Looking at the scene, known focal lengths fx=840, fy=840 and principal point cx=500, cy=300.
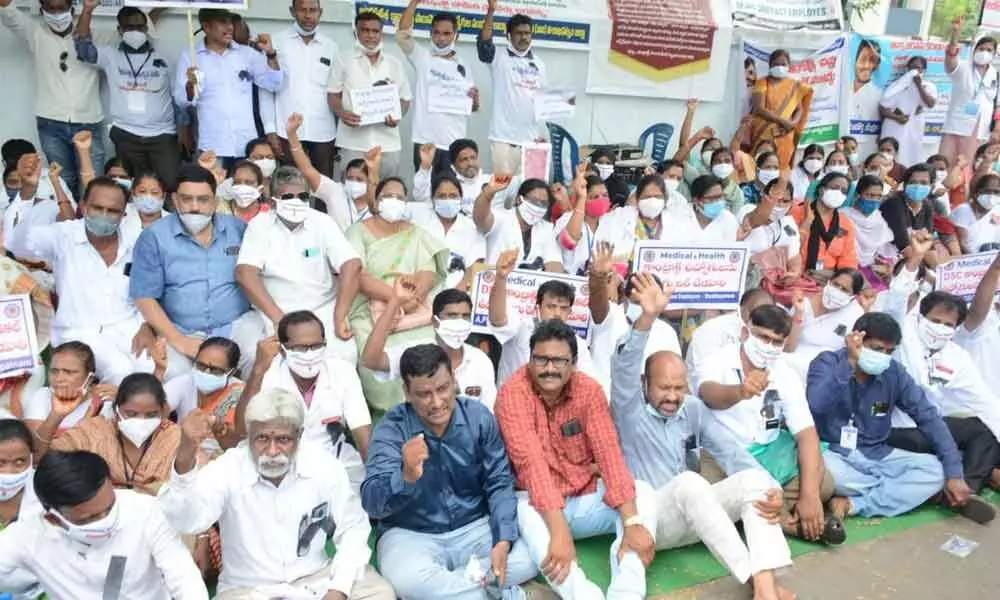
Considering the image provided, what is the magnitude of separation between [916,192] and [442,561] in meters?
6.11

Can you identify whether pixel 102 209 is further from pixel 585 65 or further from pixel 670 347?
pixel 585 65

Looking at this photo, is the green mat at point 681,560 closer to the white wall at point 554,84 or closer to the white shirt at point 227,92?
the white shirt at point 227,92

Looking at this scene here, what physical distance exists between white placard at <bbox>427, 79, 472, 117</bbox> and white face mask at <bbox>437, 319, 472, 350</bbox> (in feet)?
11.2

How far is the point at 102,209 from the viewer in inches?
182

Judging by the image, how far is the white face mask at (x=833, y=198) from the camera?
22.4ft


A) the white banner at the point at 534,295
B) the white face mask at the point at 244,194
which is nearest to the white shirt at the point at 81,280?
the white face mask at the point at 244,194

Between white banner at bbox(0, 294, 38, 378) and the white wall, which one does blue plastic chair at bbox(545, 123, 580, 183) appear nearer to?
the white wall

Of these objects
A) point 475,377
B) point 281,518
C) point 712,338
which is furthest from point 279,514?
point 712,338

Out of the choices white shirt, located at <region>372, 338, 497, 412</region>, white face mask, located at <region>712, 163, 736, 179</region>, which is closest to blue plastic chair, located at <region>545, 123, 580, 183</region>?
white face mask, located at <region>712, 163, 736, 179</region>

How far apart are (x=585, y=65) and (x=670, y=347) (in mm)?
5050

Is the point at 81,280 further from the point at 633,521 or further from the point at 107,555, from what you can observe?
the point at 633,521

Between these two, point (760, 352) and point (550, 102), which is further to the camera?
point (550, 102)

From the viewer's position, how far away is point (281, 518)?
3.17 meters

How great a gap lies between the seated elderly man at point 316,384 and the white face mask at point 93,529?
3.33 feet
